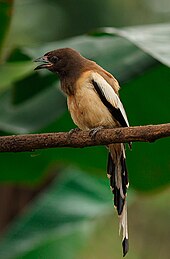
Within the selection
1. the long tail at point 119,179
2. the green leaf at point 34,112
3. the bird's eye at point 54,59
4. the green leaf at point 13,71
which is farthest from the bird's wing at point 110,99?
the green leaf at point 13,71

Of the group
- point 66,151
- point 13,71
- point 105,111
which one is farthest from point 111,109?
point 66,151

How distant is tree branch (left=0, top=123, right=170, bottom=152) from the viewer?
273 cm

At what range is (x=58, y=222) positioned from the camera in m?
4.75

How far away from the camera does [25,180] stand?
479 centimetres

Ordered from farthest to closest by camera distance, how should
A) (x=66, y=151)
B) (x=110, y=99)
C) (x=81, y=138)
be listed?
(x=66, y=151) < (x=110, y=99) < (x=81, y=138)

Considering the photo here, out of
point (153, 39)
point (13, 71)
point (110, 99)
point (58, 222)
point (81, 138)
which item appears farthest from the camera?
point (58, 222)

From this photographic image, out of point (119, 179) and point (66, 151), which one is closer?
point (119, 179)

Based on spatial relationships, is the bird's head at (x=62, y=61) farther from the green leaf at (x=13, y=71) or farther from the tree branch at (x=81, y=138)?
the tree branch at (x=81, y=138)

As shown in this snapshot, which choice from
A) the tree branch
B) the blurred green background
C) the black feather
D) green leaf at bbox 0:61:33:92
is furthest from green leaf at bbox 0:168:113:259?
the tree branch

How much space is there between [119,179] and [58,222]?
1.46 metres

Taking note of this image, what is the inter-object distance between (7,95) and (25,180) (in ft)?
1.76

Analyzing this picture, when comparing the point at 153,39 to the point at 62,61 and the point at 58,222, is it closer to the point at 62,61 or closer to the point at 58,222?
the point at 62,61

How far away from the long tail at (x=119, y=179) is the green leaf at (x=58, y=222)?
4.42ft

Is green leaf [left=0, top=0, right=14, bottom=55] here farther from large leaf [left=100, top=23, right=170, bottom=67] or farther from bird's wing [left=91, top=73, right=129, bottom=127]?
bird's wing [left=91, top=73, right=129, bottom=127]
